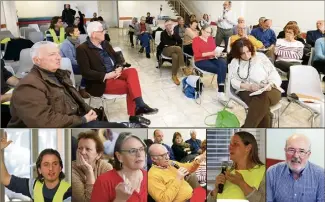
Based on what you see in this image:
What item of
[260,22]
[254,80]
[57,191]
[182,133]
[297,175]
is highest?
[260,22]

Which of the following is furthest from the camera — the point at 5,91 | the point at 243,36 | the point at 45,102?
the point at 243,36

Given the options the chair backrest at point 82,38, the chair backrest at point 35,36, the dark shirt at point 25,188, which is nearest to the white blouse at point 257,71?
the chair backrest at point 82,38

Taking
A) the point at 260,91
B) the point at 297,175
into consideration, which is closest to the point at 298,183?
the point at 297,175

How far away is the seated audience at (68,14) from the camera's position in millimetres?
2881

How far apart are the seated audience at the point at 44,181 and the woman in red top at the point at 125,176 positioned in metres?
0.25

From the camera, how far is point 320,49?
9.46ft

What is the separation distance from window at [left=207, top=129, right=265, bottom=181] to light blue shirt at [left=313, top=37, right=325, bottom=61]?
2.28 feet

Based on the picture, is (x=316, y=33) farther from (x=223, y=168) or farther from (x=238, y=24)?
(x=223, y=168)

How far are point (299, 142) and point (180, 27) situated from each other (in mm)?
1216

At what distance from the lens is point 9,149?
293 cm

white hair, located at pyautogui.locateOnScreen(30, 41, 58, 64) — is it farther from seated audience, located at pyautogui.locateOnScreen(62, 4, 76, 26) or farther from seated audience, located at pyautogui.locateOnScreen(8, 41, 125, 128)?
seated audience, located at pyautogui.locateOnScreen(62, 4, 76, 26)

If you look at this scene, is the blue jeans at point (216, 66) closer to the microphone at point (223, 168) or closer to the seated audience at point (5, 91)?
the microphone at point (223, 168)

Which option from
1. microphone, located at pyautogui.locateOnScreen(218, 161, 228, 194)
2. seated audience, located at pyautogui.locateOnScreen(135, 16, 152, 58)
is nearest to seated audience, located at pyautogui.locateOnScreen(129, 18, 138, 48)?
seated audience, located at pyautogui.locateOnScreen(135, 16, 152, 58)

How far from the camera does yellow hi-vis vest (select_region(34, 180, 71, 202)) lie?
2947 mm
